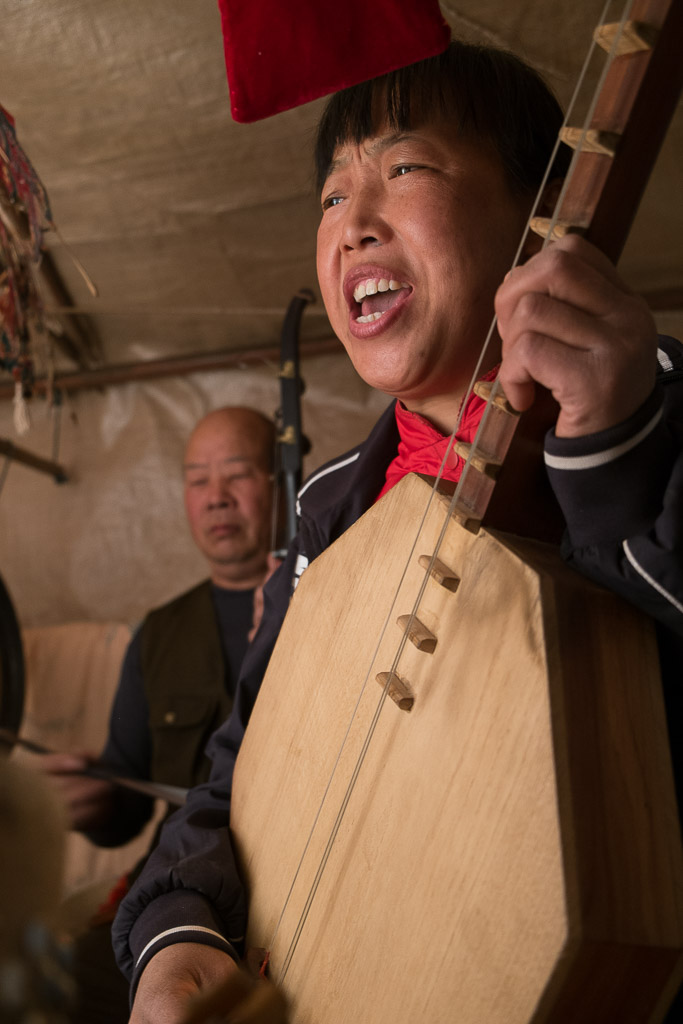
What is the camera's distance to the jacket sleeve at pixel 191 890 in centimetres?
64

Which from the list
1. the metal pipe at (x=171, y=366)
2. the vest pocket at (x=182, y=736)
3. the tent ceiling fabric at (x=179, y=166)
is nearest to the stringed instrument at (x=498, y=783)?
the tent ceiling fabric at (x=179, y=166)

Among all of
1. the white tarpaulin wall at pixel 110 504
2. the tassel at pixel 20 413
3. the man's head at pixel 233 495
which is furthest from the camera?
the white tarpaulin wall at pixel 110 504

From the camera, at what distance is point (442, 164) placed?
2.22ft

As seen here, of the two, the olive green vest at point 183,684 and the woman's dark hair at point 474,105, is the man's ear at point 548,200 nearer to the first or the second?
the woman's dark hair at point 474,105

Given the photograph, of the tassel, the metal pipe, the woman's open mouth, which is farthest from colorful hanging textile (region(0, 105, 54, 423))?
the woman's open mouth

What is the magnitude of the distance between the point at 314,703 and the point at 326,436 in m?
1.43

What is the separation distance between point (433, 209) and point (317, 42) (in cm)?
16

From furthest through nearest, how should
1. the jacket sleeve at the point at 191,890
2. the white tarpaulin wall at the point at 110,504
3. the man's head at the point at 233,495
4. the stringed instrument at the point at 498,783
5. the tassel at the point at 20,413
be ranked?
the white tarpaulin wall at the point at 110,504 < the man's head at the point at 233,495 < the tassel at the point at 20,413 < the jacket sleeve at the point at 191,890 < the stringed instrument at the point at 498,783

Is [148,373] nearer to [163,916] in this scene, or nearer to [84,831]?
[84,831]

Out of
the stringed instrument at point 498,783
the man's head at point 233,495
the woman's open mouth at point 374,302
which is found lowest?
the man's head at point 233,495

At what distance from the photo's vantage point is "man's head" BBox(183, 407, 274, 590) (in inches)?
76.0

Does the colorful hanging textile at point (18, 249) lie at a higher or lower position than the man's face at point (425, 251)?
lower

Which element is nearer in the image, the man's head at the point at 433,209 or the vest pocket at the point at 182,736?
the man's head at the point at 433,209

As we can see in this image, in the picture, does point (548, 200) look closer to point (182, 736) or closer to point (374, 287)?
point (374, 287)
